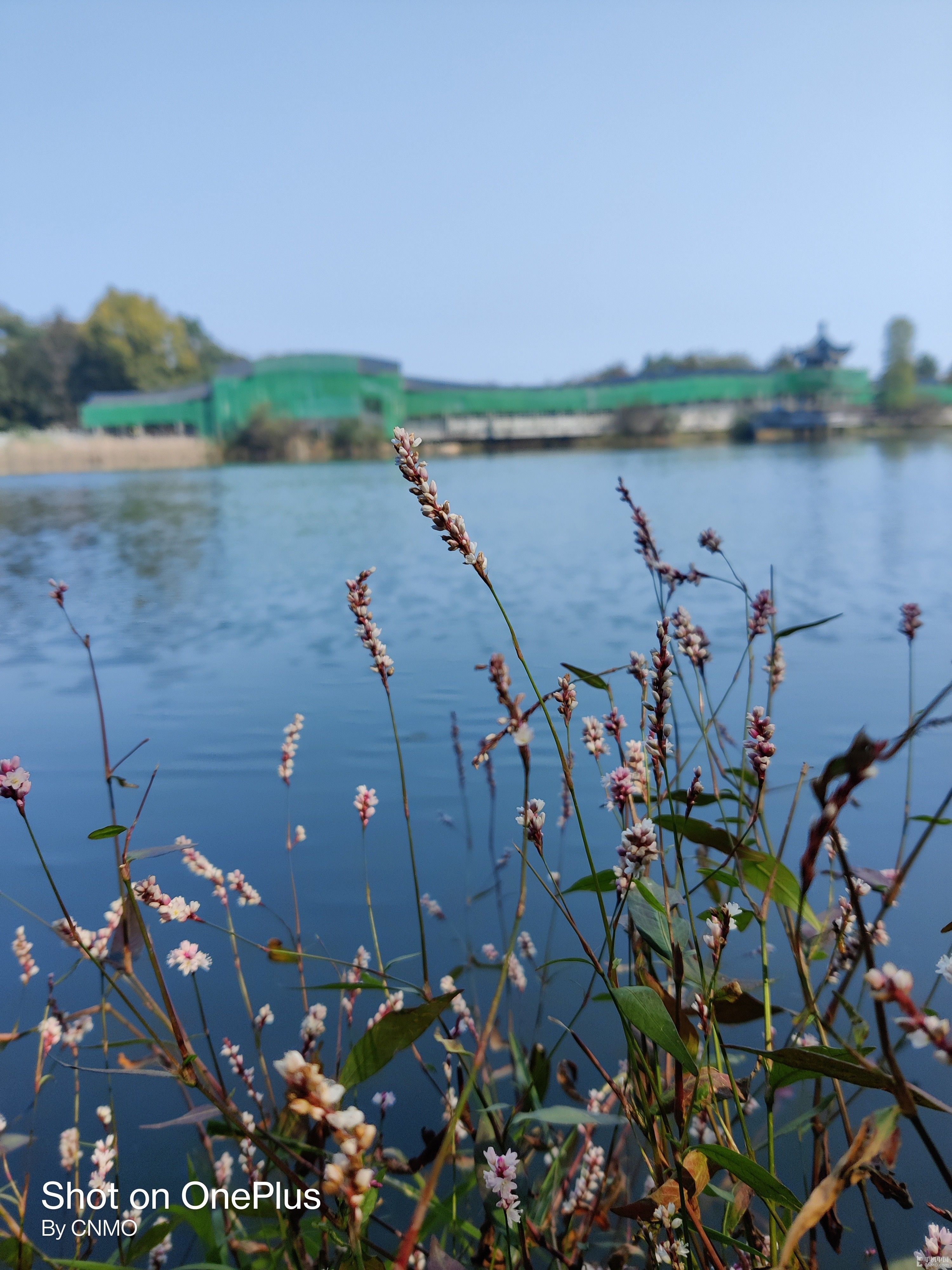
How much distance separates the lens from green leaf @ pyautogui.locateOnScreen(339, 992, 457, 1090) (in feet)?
1.68

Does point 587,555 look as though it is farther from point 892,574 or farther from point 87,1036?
point 87,1036

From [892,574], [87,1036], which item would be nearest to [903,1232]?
[87,1036]

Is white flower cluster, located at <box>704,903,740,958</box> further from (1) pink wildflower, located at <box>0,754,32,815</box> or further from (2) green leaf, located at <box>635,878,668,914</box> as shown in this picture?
(1) pink wildflower, located at <box>0,754,32,815</box>

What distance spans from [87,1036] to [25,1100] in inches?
3.9

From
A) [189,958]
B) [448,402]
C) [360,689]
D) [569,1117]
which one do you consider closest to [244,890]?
[189,958]

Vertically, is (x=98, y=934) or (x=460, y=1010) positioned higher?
(x=98, y=934)

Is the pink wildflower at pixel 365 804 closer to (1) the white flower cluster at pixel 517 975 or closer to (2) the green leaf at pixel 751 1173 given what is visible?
(1) the white flower cluster at pixel 517 975

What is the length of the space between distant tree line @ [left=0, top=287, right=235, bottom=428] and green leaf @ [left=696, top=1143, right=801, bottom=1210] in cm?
3804

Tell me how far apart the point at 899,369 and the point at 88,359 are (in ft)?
127

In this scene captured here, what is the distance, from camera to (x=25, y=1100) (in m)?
1.00

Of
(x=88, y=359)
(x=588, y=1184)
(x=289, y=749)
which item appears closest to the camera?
(x=588, y=1184)

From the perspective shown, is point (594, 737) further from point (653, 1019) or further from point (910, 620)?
point (910, 620)

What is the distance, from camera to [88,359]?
38844 millimetres

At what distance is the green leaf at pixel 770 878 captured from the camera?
26.5 inches
